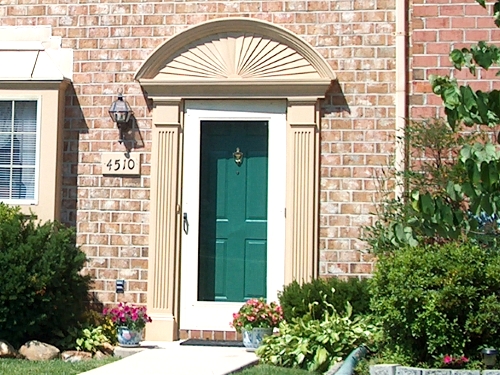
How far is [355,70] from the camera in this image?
925 cm

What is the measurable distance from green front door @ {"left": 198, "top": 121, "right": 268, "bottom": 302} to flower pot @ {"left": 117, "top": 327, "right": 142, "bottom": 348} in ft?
3.20

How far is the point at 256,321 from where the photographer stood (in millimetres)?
8508

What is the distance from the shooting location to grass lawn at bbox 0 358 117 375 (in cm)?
731

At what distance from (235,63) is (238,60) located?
0.05 m

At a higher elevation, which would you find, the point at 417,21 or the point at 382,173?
the point at 417,21

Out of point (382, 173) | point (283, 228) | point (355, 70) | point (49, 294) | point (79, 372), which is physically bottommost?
point (79, 372)

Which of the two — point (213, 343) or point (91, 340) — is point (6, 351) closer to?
point (91, 340)

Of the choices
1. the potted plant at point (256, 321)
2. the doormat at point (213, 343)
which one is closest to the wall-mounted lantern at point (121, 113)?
the doormat at point (213, 343)

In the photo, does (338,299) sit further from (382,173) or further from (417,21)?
(417,21)

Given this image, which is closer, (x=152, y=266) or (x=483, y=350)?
(x=483, y=350)

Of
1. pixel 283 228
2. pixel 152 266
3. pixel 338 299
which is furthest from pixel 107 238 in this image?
pixel 338 299

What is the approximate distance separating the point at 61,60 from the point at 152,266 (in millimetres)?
2595

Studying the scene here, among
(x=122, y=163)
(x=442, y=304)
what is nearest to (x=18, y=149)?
(x=122, y=163)

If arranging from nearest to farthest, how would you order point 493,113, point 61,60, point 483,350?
point 493,113 < point 483,350 < point 61,60
